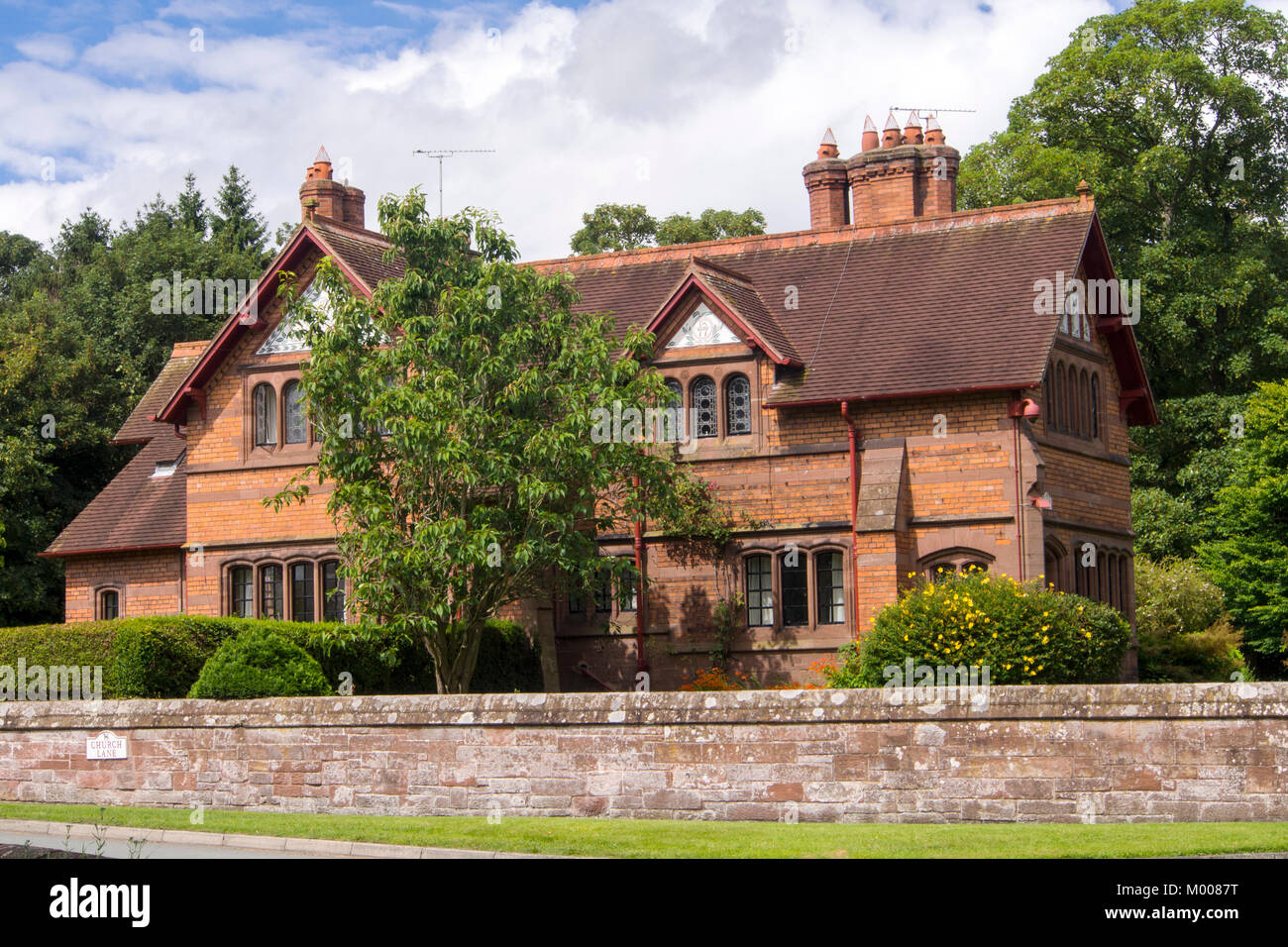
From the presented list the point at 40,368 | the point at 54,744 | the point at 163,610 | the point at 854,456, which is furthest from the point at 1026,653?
the point at 40,368

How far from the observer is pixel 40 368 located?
42531 mm

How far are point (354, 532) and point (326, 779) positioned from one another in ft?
21.1

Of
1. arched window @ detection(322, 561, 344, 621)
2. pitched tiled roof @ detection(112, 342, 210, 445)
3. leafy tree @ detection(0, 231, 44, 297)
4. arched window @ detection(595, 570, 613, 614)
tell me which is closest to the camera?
arched window @ detection(595, 570, 613, 614)

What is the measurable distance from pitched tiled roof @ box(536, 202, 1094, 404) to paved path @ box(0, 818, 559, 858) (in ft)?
45.5

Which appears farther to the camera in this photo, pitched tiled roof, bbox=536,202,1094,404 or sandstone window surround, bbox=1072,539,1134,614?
sandstone window surround, bbox=1072,539,1134,614

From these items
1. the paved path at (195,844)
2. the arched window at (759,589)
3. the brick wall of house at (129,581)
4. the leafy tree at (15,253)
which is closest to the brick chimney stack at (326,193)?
the brick wall of house at (129,581)

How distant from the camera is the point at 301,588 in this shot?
30422mm

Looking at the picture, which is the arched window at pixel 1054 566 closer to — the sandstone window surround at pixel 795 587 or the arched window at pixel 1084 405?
the arched window at pixel 1084 405

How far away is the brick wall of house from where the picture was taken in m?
32.9

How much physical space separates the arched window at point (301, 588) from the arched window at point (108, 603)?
18.6 ft

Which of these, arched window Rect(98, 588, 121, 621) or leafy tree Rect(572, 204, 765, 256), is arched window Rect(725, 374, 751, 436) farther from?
leafy tree Rect(572, 204, 765, 256)

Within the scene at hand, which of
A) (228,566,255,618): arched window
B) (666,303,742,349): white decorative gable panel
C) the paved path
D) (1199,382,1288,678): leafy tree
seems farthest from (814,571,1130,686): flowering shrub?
(1199,382,1288,678): leafy tree

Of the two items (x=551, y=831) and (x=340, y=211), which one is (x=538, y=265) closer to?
(x=340, y=211)
